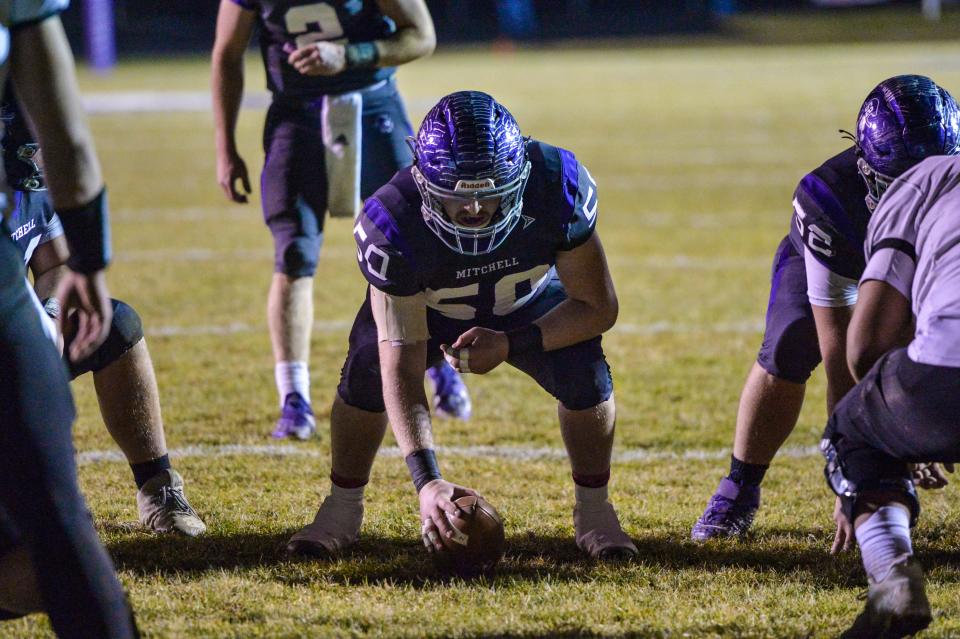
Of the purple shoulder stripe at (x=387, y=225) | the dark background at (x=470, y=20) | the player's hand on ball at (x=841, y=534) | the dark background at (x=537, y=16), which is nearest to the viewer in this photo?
the player's hand on ball at (x=841, y=534)

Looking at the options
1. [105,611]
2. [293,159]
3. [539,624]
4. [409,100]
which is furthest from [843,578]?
[409,100]

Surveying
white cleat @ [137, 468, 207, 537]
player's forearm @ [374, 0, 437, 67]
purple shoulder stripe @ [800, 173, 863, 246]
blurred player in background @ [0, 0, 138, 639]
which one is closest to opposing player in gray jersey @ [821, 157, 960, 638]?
purple shoulder stripe @ [800, 173, 863, 246]

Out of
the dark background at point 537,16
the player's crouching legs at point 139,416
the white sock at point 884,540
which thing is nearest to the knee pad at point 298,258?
the player's crouching legs at point 139,416

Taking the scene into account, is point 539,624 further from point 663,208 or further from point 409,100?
point 409,100

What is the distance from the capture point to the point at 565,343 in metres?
3.34

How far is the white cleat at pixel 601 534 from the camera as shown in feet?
11.0

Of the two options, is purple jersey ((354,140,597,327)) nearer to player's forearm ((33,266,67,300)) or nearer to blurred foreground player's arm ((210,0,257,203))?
player's forearm ((33,266,67,300))

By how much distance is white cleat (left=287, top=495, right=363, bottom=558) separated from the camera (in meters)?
3.40

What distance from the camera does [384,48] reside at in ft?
15.5

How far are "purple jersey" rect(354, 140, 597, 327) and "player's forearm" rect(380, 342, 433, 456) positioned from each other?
0.16 m

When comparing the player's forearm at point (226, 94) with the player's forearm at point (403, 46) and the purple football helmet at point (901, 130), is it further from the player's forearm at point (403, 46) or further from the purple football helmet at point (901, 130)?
the purple football helmet at point (901, 130)

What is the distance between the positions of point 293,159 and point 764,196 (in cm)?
618

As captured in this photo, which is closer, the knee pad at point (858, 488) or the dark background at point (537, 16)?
the knee pad at point (858, 488)

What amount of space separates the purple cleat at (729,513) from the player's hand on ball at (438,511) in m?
0.83
